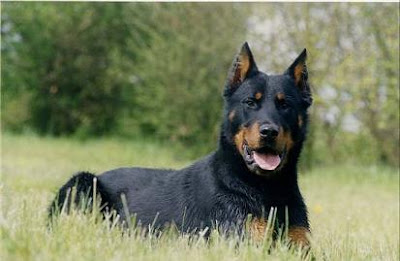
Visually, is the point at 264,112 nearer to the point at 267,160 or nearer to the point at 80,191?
the point at 267,160

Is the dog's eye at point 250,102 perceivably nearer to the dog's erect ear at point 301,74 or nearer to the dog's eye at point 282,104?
the dog's eye at point 282,104

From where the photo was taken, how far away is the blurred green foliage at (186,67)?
1655 cm

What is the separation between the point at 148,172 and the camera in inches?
264

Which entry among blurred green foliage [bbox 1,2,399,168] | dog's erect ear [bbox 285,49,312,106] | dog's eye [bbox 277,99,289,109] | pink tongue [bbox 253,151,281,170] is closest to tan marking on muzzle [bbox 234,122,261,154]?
pink tongue [bbox 253,151,281,170]

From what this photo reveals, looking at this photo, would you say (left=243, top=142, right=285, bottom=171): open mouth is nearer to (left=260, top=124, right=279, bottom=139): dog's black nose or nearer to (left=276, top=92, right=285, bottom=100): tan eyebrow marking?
(left=260, top=124, right=279, bottom=139): dog's black nose

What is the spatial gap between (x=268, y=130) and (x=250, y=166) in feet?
1.20

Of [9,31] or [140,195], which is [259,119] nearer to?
[140,195]

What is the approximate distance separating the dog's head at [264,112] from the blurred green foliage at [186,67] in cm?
622

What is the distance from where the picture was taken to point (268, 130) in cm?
525

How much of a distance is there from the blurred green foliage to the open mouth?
656 cm

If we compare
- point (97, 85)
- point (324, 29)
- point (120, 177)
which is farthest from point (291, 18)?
point (120, 177)

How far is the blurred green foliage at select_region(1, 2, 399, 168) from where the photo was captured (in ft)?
54.3

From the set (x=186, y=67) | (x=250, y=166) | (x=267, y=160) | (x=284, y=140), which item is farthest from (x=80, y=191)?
(x=186, y=67)

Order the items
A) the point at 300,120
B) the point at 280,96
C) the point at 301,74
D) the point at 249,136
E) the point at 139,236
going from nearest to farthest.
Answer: the point at 139,236, the point at 249,136, the point at 280,96, the point at 300,120, the point at 301,74
